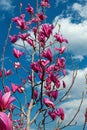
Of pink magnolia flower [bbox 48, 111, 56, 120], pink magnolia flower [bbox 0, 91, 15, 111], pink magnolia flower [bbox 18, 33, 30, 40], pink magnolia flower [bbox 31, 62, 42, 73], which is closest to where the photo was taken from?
pink magnolia flower [bbox 0, 91, 15, 111]

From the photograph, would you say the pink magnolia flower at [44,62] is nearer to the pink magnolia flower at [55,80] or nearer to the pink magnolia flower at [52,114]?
the pink magnolia flower at [55,80]

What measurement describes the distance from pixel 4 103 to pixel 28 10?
4.29 meters

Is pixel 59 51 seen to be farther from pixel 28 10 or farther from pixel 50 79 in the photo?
pixel 28 10

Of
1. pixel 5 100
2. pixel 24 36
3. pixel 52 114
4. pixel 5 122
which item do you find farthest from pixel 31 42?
pixel 5 122

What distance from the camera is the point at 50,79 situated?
4.64 metres

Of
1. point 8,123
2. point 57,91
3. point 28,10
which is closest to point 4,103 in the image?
point 8,123

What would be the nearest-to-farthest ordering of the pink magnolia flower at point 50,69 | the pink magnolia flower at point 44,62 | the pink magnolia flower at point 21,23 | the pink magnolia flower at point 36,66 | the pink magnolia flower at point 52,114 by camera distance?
the pink magnolia flower at point 44,62, the pink magnolia flower at point 36,66, the pink magnolia flower at point 52,114, the pink magnolia flower at point 50,69, the pink magnolia flower at point 21,23

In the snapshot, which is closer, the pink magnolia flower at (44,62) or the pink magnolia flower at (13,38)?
the pink magnolia flower at (44,62)

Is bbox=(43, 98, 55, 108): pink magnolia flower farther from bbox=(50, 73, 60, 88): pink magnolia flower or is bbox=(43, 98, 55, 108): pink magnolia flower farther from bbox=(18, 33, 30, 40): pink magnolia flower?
bbox=(18, 33, 30, 40): pink magnolia flower

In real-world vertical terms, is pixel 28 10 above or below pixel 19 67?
above

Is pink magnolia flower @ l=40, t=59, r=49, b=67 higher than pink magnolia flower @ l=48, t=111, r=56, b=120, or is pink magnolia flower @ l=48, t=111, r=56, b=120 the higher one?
pink magnolia flower @ l=40, t=59, r=49, b=67

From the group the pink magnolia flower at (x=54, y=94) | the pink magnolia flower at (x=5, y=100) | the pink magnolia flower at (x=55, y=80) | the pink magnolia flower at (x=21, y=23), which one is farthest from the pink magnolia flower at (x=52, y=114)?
the pink magnolia flower at (x=5, y=100)

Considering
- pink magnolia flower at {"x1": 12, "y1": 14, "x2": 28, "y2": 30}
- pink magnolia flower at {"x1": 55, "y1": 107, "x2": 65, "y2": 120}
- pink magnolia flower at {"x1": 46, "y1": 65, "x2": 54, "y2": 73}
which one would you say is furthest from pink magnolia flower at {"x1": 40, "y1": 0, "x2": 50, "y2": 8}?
pink magnolia flower at {"x1": 55, "y1": 107, "x2": 65, "y2": 120}

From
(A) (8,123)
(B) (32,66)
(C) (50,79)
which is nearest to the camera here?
(A) (8,123)
